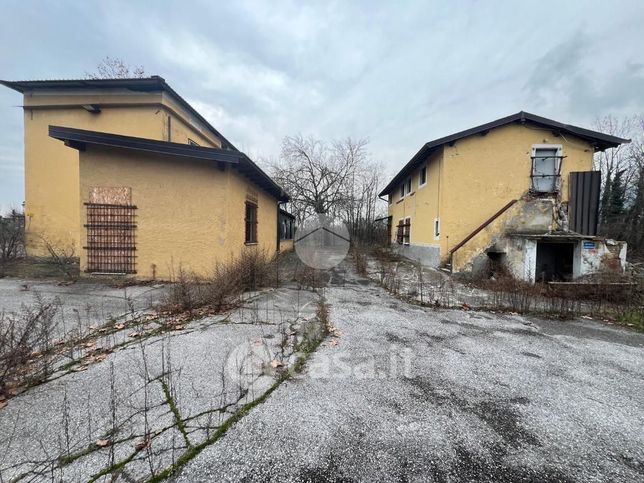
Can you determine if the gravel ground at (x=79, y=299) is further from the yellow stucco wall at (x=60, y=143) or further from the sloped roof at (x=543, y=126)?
the sloped roof at (x=543, y=126)

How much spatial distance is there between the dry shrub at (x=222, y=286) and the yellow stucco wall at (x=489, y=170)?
719 cm

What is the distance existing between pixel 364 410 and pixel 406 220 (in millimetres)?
13620

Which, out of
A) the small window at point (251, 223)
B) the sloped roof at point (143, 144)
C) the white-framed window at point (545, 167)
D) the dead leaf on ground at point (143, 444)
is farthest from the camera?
the white-framed window at point (545, 167)

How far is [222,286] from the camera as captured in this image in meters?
5.17

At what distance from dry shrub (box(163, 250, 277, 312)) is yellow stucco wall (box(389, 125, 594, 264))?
7.19 m

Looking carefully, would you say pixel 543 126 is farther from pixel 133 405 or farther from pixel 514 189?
pixel 133 405

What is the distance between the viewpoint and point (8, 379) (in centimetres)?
239

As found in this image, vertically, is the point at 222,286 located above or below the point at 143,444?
above

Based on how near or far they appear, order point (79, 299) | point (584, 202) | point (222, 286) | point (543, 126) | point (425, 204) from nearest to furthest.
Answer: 1. point (222, 286)
2. point (79, 299)
3. point (584, 202)
4. point (543, 126)
5. point (425, 204)

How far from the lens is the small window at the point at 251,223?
9.01 metres

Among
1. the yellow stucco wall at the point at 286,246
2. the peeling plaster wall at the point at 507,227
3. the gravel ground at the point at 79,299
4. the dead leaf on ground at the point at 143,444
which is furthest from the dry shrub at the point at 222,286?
the yellow stucco wall at the point at 286,246

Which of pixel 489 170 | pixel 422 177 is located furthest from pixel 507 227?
pixel 422 177

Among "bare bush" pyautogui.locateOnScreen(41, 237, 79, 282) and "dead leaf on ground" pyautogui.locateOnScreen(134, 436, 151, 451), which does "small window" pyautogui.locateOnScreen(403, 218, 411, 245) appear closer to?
"bare bush" pyautogui.locateOnScreen(41, 237, 79, 282)

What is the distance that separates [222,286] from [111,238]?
166 inches
